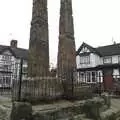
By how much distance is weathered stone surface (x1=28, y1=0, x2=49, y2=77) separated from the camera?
5679mm


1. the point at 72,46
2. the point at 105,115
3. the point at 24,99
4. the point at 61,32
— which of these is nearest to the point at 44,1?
the point at 61,32

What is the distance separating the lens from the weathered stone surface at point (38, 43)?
568 cm

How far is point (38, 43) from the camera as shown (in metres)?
5.75

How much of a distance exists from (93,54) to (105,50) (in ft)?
9.87

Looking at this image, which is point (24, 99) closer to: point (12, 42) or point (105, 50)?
point (105, 50)

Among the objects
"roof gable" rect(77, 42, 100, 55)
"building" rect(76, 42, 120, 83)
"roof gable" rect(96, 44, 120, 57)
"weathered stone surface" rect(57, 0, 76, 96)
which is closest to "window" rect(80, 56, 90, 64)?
"building" rect(76, 42, 120, 83)

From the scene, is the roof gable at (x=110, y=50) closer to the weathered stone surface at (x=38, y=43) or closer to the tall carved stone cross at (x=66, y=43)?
the tall carved stone cross at (x=66, y=43)

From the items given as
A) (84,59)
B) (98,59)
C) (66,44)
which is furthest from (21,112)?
(84,59)

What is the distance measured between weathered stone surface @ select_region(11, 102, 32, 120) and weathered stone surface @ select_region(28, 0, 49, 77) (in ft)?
6.15

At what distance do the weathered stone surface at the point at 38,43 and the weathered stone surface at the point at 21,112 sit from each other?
187cm

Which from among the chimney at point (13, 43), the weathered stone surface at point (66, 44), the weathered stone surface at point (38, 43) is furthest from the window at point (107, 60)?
the weathered stone surface at point (38, 43)

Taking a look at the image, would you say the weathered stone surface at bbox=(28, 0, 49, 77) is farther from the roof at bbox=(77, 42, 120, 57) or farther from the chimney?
the chimney

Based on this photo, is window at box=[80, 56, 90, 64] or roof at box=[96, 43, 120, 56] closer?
roof at box=[96, 43, 120, 56]

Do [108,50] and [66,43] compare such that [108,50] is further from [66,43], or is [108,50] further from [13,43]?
[66,43]
